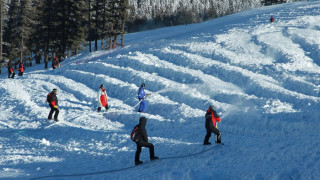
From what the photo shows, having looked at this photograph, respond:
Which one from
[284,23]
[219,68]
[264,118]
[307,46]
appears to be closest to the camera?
[264,118]

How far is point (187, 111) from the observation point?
47.9ft

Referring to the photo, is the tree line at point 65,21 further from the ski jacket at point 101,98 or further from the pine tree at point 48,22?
the ski jacket at point 101,98

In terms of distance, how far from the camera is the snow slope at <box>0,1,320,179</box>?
8.05m

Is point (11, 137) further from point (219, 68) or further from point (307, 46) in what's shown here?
point (307, 46)

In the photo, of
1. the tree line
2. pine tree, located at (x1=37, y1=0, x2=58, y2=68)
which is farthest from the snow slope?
pine tree, located at (x1=37, y1=0, x2=58, y2=68)

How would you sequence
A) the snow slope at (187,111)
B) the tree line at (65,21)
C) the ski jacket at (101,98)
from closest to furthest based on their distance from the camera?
the snow slope at (187,111) → the ski jacket at (101,98) → the tree line at (65,21)

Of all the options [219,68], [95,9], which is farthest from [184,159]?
[95,9]

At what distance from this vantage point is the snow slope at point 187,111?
26.4 ft

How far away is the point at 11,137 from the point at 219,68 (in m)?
14.5

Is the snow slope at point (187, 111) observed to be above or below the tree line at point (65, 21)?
below

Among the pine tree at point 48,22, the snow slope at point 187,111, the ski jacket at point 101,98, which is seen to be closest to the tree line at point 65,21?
the pine tree at point 48,22

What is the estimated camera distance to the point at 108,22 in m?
38.6

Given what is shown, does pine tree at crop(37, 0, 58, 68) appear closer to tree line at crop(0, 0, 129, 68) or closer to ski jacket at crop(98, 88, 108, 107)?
tree line at crop(0, 0, 129, 68)

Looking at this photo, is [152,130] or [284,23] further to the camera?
[284,23]
